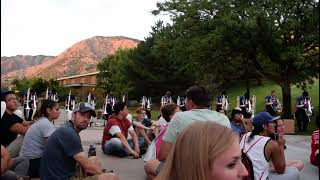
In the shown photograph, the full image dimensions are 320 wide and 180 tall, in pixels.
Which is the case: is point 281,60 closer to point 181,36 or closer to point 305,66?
point 305,66

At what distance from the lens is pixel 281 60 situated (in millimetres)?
21750

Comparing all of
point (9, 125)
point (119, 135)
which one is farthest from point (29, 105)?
point (9, 125)

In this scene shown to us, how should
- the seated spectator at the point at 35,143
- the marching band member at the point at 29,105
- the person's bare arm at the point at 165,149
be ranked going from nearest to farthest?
the person's bare arm at the point at 165,149
the seated spectator at the point at 35,143
the marching band member at the point at 29,105

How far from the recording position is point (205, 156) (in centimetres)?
169

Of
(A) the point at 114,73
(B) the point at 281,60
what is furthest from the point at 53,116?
(A) the point at 114,73

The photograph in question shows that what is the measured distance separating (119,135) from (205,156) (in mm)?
6907

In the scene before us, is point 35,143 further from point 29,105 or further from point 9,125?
point 29,105

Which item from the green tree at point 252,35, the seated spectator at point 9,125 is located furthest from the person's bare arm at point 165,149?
the green tree at point 252,35

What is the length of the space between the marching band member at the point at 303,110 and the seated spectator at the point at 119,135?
1070 cm

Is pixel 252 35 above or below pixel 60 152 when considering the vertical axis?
above

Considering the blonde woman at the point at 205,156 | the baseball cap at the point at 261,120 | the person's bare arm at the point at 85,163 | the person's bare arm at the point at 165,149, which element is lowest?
the person's bare arm at the point at 85,163

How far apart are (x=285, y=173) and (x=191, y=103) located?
5.17 ft

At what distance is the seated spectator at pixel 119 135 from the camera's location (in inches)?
339

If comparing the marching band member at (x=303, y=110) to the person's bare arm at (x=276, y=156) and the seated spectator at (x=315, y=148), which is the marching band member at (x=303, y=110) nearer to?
the seated spectator at (x=315, y=148)
